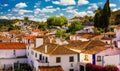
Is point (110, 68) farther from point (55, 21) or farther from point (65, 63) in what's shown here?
point (55, 21)

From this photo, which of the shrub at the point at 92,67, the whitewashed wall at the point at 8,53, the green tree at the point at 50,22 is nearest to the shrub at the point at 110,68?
the shrub at the point at 92,67

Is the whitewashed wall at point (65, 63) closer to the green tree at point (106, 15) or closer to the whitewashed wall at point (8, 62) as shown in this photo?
the whitewashed wall at point (8, 62)

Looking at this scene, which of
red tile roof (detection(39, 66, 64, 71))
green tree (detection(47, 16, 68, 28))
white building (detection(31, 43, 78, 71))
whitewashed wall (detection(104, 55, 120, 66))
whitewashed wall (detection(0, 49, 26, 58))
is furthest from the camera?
green tree (detection(47, 16, 68, 28))

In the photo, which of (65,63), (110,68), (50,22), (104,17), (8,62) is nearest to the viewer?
(110,68)

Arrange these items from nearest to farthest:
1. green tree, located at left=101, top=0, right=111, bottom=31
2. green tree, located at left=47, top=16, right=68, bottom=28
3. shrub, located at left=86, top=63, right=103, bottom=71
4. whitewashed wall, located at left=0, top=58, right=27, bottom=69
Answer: shrub, located at left=86, top=63, right=103, bottom=71, whitewashed wall, located at left=0, top=58, right=27, bottom=69, green tree, located at left=101, top=0, right=111, bottom=31, green tree, located at left=47, top=16, right=68, bottom=28

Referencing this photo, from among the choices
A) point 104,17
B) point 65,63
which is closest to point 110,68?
point 65,63

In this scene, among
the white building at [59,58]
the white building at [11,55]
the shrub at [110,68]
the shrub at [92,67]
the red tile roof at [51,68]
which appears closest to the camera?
the shrub at [110,68]

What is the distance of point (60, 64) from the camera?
38.2m

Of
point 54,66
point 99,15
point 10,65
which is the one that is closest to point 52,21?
point 99,15

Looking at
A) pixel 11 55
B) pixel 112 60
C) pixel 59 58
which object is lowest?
pixel 11 55

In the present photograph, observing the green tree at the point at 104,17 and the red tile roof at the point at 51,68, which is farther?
the green tree at the point at 104,17

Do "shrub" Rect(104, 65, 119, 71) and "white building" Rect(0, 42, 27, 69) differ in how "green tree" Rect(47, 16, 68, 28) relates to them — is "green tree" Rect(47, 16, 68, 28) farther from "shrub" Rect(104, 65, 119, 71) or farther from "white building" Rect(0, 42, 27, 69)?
"shrub" Rect(104, 65, 119, 71)

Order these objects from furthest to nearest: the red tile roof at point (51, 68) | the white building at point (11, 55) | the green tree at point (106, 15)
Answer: the green tree at point (106, 15), the white building at point (11, 55), the red tile roof at point (51, 68)

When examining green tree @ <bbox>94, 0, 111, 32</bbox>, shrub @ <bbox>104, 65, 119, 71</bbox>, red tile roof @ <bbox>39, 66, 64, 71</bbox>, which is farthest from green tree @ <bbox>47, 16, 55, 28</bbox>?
shrub @ <bbox>104, 65, 119, 71</bbox>
